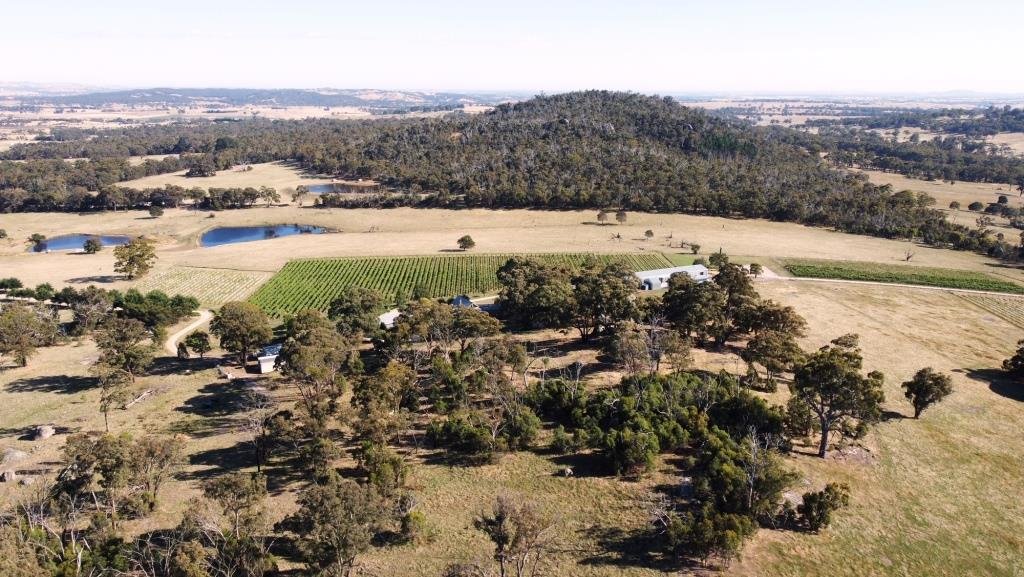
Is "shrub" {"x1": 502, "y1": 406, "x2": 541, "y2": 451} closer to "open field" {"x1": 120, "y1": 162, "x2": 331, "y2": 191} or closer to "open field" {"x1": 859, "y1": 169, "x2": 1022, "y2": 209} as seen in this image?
"open field" {"x1": 859, "y1": 169, "x2": 1022, "y2": 209}

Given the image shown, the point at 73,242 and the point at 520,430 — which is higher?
the point at 73,242

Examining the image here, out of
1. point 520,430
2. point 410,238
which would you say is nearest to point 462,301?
point 520,430

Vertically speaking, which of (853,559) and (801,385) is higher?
(801,385)

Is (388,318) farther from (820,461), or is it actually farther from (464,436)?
(820,461)

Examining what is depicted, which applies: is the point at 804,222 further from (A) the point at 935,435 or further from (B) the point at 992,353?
(A) the point at 935,435

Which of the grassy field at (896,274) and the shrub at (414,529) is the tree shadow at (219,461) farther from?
the grassy field at (896,274)

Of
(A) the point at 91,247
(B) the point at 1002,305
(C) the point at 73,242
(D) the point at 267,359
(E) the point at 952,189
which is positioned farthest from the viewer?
(E) the point at 952,189

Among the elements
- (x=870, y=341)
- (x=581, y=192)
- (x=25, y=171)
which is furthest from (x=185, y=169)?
(x=870, y=341)
